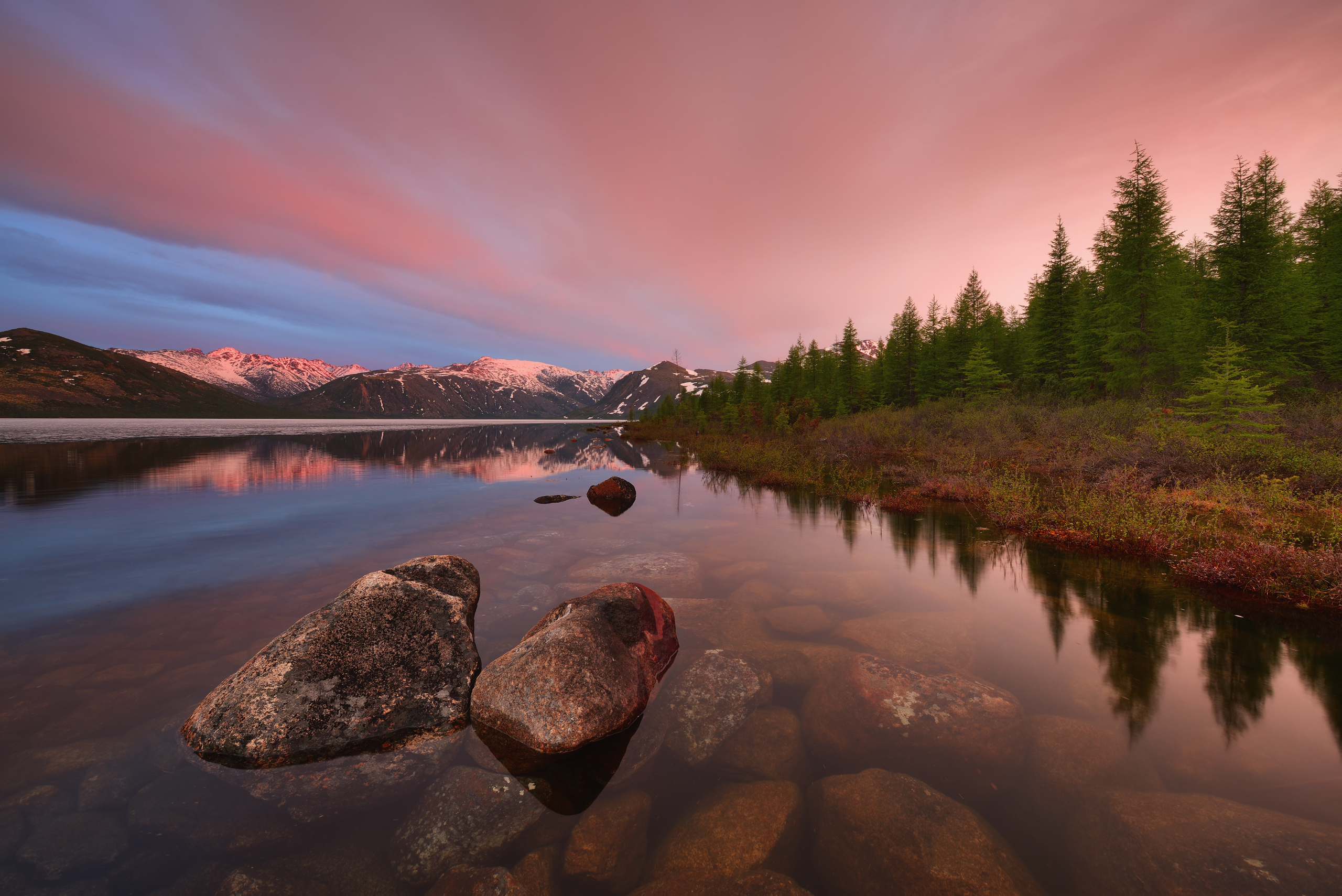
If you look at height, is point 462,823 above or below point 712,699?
below

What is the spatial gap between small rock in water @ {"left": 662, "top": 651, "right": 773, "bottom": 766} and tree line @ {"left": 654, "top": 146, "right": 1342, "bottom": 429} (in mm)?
20003

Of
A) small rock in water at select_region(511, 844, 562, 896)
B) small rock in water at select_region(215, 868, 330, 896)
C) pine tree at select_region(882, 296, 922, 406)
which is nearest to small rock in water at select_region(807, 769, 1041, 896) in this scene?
small rock in water at select_region(511, 844, 562, 896)

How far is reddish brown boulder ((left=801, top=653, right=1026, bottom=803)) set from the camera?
14.8ft

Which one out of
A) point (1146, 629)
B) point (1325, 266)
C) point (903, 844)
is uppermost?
point (1325, 266)

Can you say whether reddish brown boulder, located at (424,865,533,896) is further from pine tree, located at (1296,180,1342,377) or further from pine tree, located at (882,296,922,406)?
pine tree, located at (882,296,922,406)

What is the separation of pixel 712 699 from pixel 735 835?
6.00 ft

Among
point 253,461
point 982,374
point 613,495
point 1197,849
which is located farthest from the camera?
point 982,374

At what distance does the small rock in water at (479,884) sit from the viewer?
330cm

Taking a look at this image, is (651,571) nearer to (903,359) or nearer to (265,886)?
(265,886)

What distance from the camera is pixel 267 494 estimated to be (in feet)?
68.0

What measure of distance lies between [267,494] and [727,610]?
24123mm

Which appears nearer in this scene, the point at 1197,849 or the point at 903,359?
the point at 1197,849

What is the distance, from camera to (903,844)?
368 cm

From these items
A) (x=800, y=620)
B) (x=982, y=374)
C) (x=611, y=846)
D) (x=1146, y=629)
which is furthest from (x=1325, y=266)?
(x=611, y=846)
